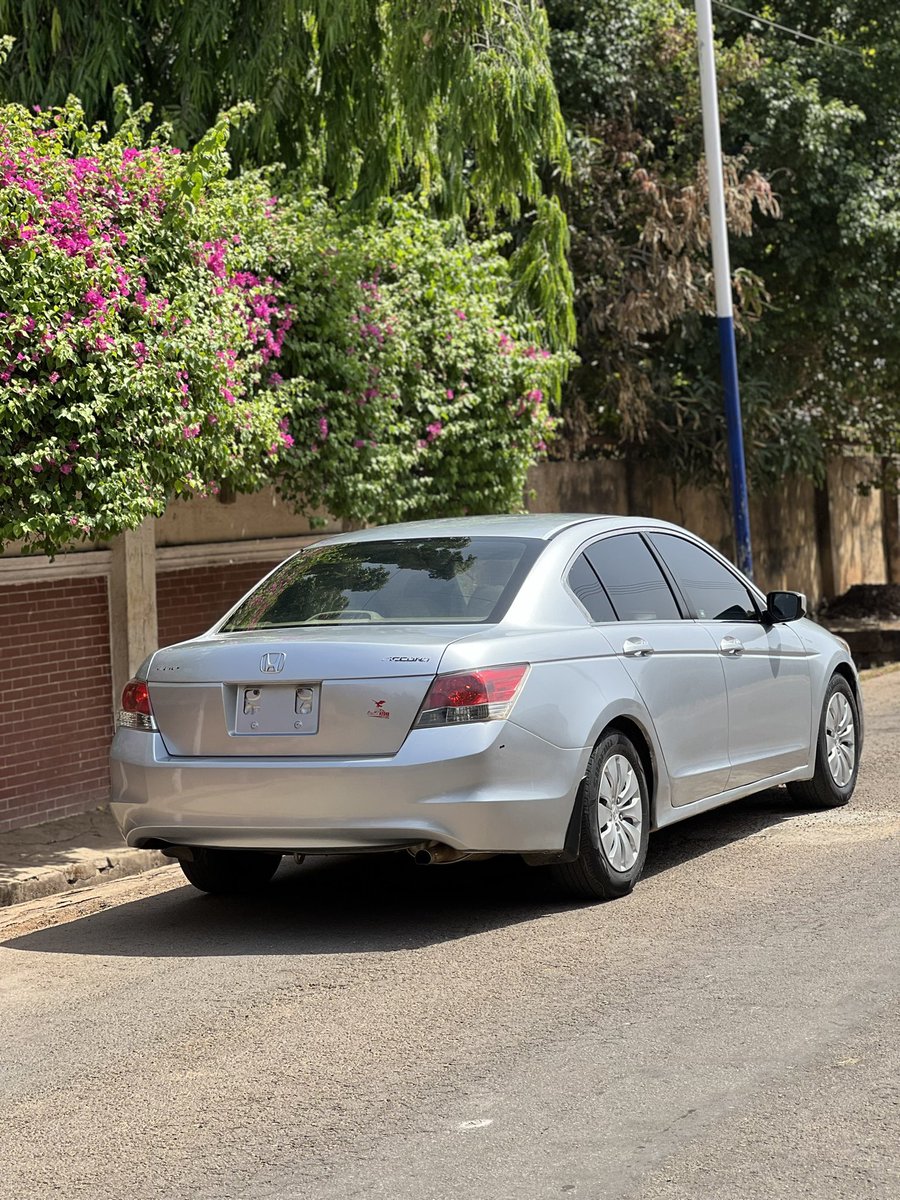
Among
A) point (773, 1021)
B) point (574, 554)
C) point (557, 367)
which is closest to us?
point (773, 1021)

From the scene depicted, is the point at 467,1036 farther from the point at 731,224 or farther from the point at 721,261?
the point at 731,224

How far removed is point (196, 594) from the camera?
1220cm

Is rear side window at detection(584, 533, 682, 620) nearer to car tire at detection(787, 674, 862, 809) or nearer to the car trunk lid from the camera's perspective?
the car trunk lid

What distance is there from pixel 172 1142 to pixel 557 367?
963 centimetres

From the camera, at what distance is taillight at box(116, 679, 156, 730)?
722cm

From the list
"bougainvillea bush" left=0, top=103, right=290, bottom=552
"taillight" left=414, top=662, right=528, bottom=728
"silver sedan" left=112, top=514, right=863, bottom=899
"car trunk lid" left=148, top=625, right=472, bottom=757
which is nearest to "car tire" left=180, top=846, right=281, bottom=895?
"silver sedan" left=112, top=514, right=863, bottom=899

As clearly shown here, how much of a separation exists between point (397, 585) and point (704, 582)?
1.87 meters

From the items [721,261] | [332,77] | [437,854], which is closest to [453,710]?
[437,854]

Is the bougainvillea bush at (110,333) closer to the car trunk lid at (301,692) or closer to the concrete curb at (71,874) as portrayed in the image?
the concrete curb at (71,874)

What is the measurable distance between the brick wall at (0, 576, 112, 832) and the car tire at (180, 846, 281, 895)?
2902 mm

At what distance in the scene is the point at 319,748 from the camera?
6.74 meters

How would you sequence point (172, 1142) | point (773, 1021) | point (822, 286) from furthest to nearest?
point (822, 286) → point (773, 1021) → point (172, 1142)

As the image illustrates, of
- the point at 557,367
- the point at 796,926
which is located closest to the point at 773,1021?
the point at 796,926

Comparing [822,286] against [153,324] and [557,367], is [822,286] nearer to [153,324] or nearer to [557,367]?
[557,367]
